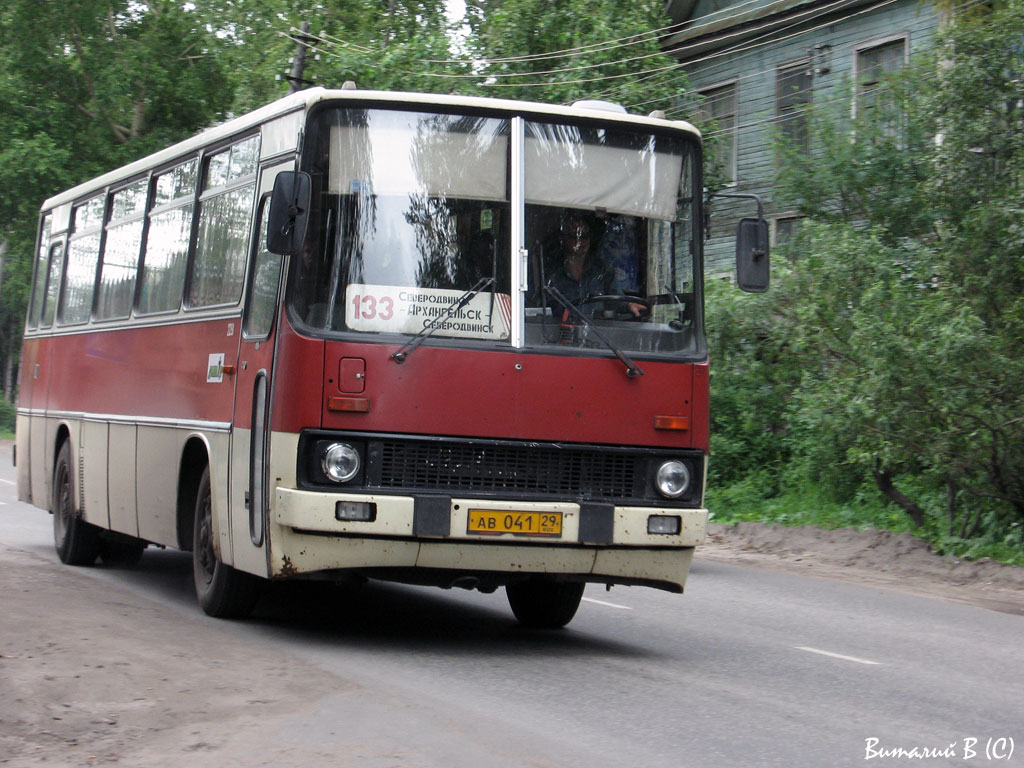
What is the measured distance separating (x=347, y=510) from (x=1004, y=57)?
39.6 feet

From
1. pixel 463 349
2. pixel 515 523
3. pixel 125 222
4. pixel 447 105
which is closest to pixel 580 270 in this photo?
pixel 463 349

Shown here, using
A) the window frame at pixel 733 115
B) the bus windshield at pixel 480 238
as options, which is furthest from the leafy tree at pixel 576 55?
the bus windshield at pixel 480 238

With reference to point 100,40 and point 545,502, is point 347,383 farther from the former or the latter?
point 100,40

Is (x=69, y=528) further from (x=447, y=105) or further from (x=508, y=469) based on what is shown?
(x=447, y=105)

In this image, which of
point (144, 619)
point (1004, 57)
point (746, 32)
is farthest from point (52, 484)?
point (746, 32)

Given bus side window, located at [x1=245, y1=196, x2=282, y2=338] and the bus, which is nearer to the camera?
the bus

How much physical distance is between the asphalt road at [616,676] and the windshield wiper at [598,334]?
1.68m

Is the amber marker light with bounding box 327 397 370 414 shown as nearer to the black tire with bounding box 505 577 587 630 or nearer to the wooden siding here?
the black tire with bounding box 505 577 587 630

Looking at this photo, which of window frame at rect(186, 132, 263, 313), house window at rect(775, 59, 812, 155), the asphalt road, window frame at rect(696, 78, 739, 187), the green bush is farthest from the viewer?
the green bush

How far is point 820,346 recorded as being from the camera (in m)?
17.7

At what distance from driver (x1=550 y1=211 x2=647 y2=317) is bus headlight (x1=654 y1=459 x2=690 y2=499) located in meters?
1.01

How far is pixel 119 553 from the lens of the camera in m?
14.0

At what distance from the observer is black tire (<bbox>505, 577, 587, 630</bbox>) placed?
1032cm

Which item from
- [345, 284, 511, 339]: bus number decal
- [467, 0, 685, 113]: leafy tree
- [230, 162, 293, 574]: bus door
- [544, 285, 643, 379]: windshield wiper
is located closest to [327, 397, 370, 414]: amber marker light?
[345, 284, 511, 339]: bus number decal
